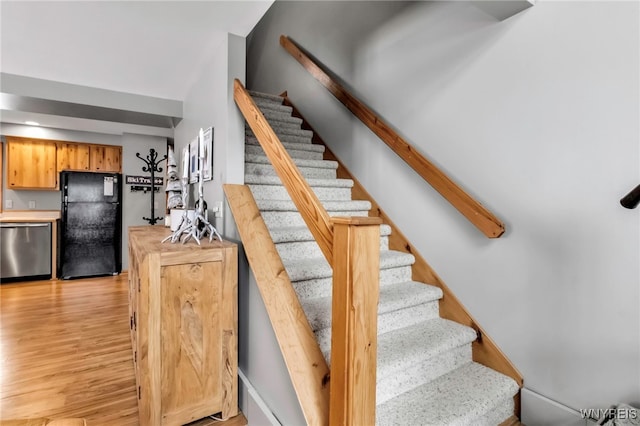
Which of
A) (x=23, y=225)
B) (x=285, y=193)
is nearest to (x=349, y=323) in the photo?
(x=285, y=193)

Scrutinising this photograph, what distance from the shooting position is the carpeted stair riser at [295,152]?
3014 mm

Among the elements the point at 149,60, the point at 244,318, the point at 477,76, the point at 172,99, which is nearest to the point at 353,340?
the point at 244,318

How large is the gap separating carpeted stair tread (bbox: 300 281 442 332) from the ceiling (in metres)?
1.76

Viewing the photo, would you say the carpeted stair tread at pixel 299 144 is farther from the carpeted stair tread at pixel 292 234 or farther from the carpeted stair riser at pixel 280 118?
the carpeted stair tread at pixel 292 234

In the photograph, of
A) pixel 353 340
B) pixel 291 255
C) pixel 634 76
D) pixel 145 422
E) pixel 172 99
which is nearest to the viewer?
pixel 353 340

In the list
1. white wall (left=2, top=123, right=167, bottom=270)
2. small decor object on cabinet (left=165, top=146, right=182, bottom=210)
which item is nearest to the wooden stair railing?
small decor object on cabinet (left=165, top=146, right=182, bottom=210)

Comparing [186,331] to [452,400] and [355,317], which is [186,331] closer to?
[355,317]

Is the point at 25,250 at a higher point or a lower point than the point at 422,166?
lower

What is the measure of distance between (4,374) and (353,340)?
110 inches

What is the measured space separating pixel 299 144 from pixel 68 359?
105 inches

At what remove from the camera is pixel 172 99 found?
3330 mm

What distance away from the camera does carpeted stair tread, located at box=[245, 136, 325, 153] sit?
3150 mm

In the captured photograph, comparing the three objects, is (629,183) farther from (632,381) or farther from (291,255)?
(291,255)

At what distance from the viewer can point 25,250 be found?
4906 mm
